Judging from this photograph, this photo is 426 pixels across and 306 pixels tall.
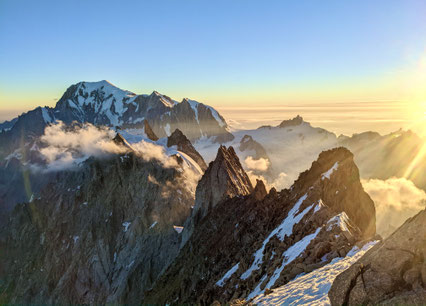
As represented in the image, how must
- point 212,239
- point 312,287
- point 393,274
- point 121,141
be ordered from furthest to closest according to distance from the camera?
point 121,141, point 212,239, point 312,287, point 393,274

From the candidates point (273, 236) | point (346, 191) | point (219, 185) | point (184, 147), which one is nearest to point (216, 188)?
point (219, 185)

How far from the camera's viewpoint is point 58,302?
6029 inches

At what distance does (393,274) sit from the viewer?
18703 mm

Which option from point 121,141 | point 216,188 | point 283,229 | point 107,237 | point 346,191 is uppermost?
point 346,191

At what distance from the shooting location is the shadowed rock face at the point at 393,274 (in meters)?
17.7

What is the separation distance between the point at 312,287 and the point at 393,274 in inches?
286

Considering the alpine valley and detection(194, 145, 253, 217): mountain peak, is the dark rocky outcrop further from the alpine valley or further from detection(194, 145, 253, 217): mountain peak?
detection(194, 145, 253, 217): mountain peak

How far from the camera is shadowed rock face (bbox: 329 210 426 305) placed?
698 inches

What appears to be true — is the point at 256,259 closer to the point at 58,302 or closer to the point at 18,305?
the point at 58,302

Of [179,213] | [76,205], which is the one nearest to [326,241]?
[179,213]

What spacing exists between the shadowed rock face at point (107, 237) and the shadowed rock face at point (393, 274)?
90611mm

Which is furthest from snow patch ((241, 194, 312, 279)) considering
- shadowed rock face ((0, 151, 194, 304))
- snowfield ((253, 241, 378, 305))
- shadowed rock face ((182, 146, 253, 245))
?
shadowed rock face ((0, 151, 194, 304))

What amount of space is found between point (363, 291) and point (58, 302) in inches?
6570

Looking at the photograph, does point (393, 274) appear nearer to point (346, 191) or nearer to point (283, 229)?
point (283, 229)
